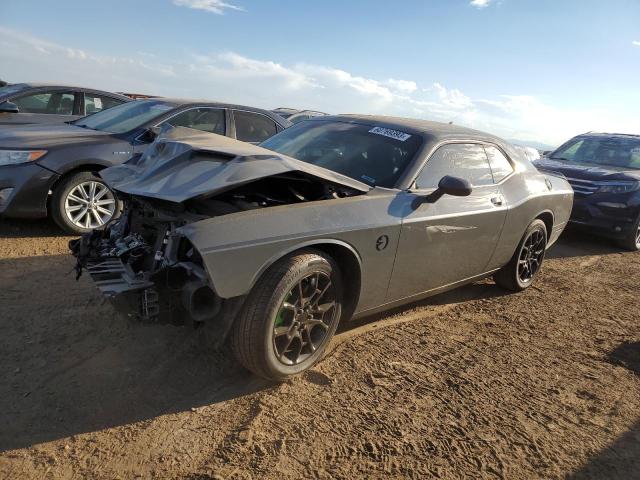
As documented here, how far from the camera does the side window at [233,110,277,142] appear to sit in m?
6.30

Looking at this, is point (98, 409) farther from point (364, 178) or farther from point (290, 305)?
point (364, 178)

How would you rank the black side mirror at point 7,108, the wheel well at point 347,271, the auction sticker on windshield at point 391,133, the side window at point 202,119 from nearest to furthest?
1. the wheel well at point 347,271
2. the auction sticker on windshield at point 391,133
3. the side window at point 202,119
4. the black side mirror at point 7,108

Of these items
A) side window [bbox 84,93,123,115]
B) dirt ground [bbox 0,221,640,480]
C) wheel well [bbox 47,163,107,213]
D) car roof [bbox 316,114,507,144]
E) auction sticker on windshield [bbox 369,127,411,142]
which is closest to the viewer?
dirt ground [bbox 0,221,640,480]

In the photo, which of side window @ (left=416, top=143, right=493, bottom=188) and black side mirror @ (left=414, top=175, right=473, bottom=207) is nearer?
A: black side mirror @ (left=414, top=175, right=473, bottom=207)

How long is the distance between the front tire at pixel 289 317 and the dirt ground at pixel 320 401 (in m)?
0.16

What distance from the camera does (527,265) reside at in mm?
4969

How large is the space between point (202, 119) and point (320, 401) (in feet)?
14.2

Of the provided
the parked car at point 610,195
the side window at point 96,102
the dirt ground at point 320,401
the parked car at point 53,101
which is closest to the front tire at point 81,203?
the dirt ground at point 320,401

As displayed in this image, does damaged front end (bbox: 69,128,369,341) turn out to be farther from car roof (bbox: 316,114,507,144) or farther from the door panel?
car roof (bbox: 316,114,507,144)

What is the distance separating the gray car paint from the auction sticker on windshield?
Result: 0.09 metres

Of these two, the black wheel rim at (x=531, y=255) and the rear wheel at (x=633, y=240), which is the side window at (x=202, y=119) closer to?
the black wheel rim at (x=531, y=255)

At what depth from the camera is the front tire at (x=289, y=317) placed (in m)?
2.61

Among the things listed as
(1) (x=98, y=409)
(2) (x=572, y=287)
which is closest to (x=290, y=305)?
(1) (x=98, y=409)

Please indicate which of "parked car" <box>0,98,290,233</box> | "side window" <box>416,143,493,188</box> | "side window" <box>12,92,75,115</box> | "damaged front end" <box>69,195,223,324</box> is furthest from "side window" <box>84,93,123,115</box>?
"side window" <box>416,143,493,188</box>
